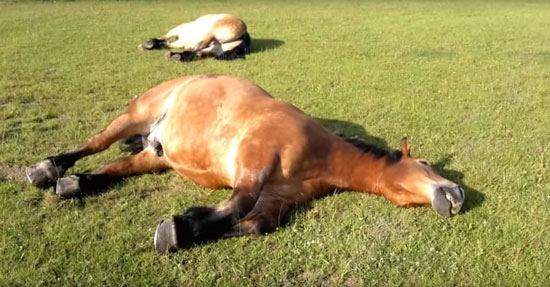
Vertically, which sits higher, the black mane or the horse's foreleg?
the black mane

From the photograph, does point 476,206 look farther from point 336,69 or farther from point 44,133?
point 336,69

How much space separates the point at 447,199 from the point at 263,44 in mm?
10689

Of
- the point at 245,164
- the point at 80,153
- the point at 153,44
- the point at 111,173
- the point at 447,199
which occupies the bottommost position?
the point at 153,44

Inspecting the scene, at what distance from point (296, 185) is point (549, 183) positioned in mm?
2459

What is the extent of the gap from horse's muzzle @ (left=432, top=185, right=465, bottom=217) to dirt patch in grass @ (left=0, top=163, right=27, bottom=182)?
12.2 feet

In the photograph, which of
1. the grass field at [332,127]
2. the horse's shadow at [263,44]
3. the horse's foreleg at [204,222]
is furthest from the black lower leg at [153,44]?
the horse's foreleg at [204,222]

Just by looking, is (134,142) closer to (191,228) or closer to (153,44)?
(191,228)

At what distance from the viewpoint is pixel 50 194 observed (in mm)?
5078

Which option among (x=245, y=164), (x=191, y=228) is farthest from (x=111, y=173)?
(x=191, y=228)

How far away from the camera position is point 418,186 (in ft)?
14.6

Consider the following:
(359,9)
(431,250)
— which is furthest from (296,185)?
(359,9)

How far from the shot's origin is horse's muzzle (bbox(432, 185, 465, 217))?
434 cm

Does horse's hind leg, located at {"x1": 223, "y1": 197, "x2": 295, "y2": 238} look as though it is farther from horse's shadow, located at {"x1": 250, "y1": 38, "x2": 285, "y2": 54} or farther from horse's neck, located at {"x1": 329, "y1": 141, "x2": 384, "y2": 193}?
horse's shadow, located at {"x1": 250, "y1": 38, "x2": 285, "y2": 54}

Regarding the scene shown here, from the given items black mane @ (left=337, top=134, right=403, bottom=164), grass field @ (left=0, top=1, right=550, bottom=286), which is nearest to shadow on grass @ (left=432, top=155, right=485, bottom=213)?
grass field @ (left=0, top=1, right=550, bottom=286)
